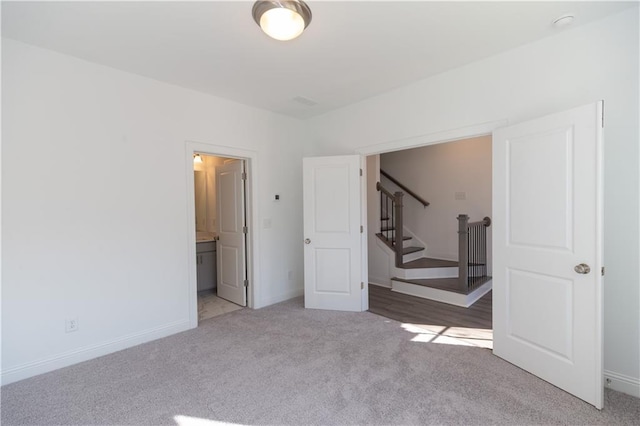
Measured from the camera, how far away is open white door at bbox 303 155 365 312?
3.89 m

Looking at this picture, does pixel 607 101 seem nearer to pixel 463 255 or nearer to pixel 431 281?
pixel 463 255

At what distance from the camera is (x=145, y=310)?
10.1 ft

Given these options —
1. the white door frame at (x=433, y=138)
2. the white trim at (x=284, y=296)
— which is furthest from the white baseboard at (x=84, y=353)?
the white door frame at (x=433, y=138)

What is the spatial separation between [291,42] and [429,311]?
3.41 metres

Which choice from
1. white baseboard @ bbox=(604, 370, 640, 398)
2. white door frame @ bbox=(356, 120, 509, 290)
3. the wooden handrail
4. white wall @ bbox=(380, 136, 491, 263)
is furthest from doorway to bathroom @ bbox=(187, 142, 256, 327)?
white wall @ bbox=(380, 136, 491, 263)

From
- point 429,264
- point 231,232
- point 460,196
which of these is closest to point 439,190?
point 460,196

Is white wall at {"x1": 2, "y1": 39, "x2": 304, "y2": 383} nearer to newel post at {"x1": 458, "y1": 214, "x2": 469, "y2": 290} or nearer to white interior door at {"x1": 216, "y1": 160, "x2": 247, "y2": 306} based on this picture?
white interior door at {"x1": 216, "y1": 160, "x2": 247, "y2": 306}

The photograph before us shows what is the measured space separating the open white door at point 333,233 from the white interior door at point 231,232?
883 mm

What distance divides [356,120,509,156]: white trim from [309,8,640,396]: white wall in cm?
5

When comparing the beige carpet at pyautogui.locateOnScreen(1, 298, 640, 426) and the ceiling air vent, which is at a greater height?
the ceiling air vent

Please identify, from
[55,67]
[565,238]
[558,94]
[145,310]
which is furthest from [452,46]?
[145,310]

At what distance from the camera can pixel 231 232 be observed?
432 cm

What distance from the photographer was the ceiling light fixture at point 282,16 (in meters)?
1.89

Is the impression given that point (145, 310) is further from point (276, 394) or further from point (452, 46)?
point (452, 46)
